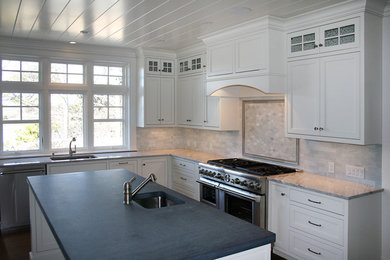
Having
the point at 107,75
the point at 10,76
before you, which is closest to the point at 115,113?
the point at 107,75

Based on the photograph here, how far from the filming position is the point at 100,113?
5.77 m

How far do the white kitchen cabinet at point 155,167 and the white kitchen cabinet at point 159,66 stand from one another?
1.46 meters

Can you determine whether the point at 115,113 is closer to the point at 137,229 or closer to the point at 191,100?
the point at 191,100

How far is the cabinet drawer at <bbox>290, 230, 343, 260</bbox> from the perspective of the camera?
3.06 meters

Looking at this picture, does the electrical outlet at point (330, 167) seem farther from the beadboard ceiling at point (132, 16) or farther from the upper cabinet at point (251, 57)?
the beadboard ceiling at point (132, 16)

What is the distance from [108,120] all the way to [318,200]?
12.5 ft

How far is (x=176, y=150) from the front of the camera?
6.14 m

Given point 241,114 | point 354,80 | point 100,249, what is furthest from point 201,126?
point 100,249

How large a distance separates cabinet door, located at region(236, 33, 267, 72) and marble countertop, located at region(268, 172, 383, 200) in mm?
1241

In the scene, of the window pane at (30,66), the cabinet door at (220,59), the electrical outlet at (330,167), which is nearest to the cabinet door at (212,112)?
the cabinet door at (220,59)

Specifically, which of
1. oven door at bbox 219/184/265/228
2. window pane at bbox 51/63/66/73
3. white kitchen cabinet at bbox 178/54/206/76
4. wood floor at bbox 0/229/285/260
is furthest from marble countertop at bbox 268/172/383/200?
window pane at bbox 51/63/66/73

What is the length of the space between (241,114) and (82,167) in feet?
7.97

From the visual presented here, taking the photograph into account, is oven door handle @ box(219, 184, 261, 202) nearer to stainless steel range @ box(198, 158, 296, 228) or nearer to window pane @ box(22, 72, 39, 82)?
stainless steel range @ box(198, 158, 296, 228)

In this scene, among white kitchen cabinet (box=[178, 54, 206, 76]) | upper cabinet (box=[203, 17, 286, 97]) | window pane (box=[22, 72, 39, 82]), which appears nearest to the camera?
upper cabinet (box=[203, 17, 286, 97])
